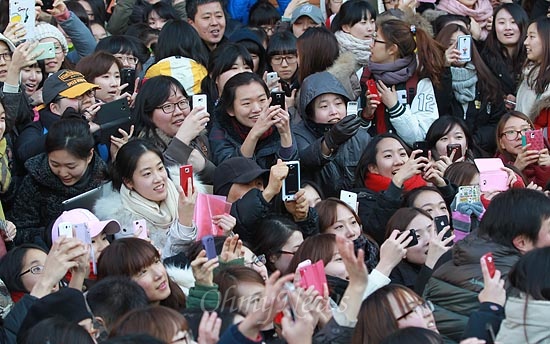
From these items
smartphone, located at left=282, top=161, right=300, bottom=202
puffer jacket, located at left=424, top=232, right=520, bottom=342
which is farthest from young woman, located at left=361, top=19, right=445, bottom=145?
puffer jacket, located at left=424, top=232, right=520, bottom=342

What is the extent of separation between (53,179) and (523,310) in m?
3.00

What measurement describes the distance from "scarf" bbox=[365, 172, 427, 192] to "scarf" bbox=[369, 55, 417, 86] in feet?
3.66

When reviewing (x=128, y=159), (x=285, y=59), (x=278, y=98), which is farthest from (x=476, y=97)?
(x=128, y=159)

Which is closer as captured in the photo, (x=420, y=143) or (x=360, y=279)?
(x=360, y=279)

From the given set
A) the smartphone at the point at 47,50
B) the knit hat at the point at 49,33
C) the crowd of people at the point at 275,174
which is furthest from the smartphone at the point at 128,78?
the smartphone at the point at 47,50

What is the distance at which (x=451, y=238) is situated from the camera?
6.16m

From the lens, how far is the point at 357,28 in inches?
346

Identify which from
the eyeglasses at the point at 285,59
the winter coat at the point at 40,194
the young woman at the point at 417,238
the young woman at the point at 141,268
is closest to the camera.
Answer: the young woman at the point at 141,268

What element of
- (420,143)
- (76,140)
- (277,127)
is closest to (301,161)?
(277,127)

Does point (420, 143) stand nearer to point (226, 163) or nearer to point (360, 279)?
point (226, 163)

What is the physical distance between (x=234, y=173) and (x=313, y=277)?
6.21 feet

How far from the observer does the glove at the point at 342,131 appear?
7.33 meters

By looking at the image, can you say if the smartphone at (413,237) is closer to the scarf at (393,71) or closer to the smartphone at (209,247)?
the smartphone at (209,247)

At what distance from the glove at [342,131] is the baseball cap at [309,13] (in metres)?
2.36
